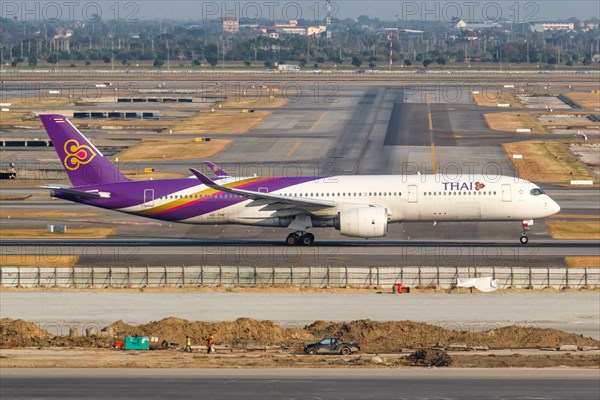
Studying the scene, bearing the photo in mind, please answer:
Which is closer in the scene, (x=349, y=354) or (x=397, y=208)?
(x=349, y=354)

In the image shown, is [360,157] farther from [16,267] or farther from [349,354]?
[349,354]

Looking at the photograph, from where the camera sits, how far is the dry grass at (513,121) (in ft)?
518

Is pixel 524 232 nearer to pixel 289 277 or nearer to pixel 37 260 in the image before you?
pixel 289 277

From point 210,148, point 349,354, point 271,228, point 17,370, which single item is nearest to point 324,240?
point 271,228

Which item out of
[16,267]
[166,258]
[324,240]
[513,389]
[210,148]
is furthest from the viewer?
[210,148]

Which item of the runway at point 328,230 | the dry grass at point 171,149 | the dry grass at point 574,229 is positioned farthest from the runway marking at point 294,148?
the dry grass at point 574,229

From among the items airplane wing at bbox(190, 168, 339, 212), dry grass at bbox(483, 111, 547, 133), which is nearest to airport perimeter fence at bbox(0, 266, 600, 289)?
airplane wing at bbox(190, 168, 339, 212)

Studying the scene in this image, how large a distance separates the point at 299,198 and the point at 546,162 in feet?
172

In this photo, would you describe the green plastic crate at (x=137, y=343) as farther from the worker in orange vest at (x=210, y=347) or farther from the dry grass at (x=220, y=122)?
the dry grass at (x=220, y=122)

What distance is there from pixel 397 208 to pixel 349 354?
25.7 metres

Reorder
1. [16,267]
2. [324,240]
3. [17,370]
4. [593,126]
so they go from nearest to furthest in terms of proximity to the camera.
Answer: [17,370]
[16,267]
[324,240]
[593,126]

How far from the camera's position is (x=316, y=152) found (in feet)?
440

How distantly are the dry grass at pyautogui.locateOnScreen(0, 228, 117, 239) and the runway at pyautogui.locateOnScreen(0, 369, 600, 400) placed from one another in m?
35.2

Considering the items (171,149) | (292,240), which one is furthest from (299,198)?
(171,149)
